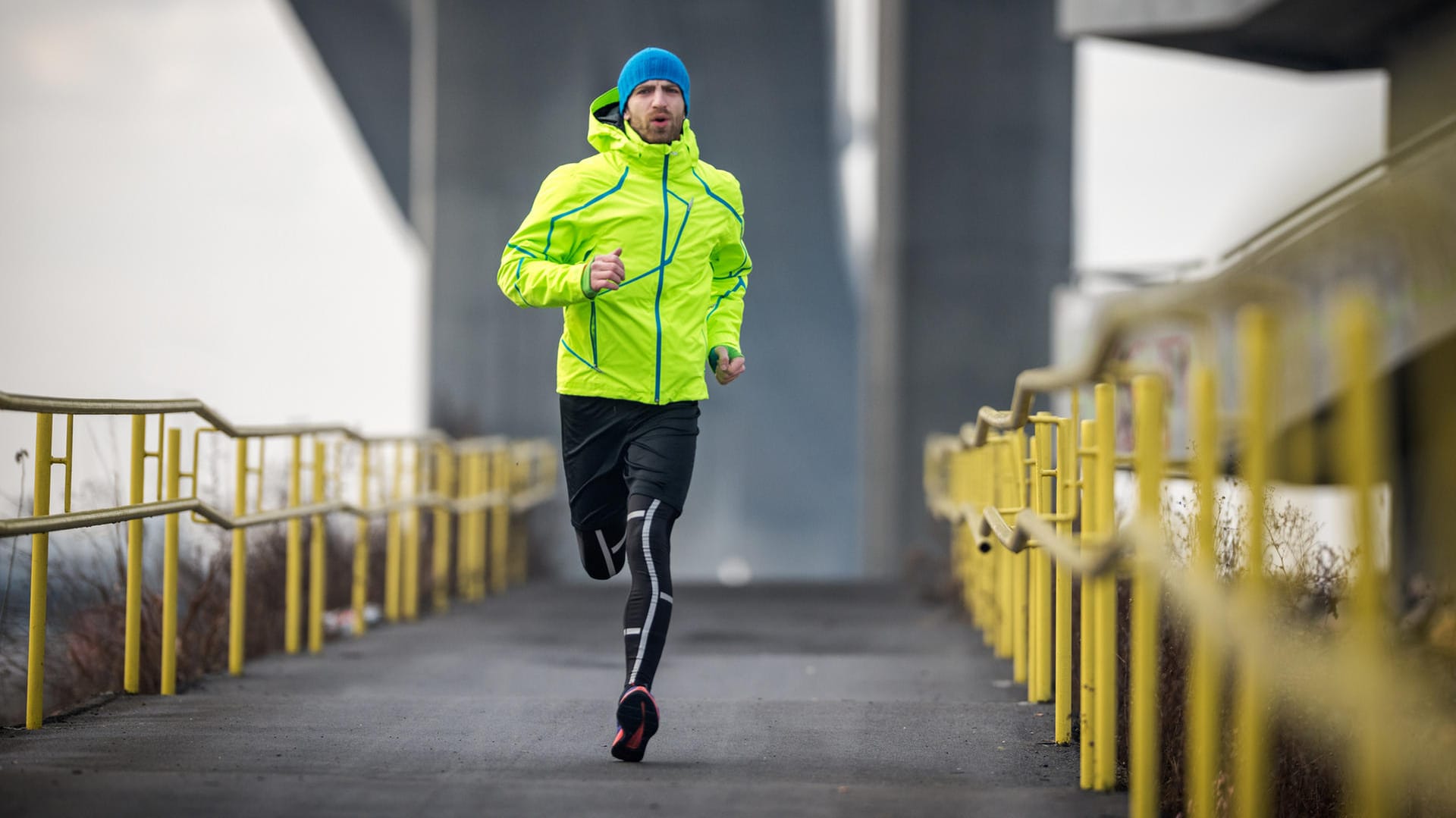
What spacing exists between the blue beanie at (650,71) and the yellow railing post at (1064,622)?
63.1 inches

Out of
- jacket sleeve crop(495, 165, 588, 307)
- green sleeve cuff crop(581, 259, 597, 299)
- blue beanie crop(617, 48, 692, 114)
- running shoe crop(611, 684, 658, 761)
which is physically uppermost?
blue beanie crop(617, 48, 692, 114)

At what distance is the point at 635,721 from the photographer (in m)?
4.41

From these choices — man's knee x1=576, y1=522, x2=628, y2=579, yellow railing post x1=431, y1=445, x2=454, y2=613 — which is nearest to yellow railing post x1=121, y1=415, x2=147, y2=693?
man's knee x1=576, y1=522, x2=628, y2=579

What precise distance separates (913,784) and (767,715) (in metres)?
1.21

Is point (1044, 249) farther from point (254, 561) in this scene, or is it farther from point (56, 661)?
point (56, 661)

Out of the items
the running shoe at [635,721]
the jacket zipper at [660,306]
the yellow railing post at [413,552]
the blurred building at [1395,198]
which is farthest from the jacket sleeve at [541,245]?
the blurred building at [1395,198]

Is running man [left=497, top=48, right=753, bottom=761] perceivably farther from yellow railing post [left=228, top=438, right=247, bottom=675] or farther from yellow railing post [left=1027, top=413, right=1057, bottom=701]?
yellow railing post [left=228, top=438, right=247, bottom=675]

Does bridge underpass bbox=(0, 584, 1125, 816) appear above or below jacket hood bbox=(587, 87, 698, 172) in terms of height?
below

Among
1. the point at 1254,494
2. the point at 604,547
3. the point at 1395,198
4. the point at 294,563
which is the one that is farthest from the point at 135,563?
the point at 1395,198

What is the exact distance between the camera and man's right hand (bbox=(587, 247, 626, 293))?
4484mm

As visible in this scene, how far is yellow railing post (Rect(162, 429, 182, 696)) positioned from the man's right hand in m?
2.39

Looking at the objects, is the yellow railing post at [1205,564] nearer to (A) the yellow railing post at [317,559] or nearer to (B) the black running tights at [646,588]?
(B) the black running tights at [646,588]

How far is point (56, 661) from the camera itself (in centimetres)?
720

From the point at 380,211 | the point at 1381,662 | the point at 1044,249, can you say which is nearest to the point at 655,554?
the point at 1381,662
